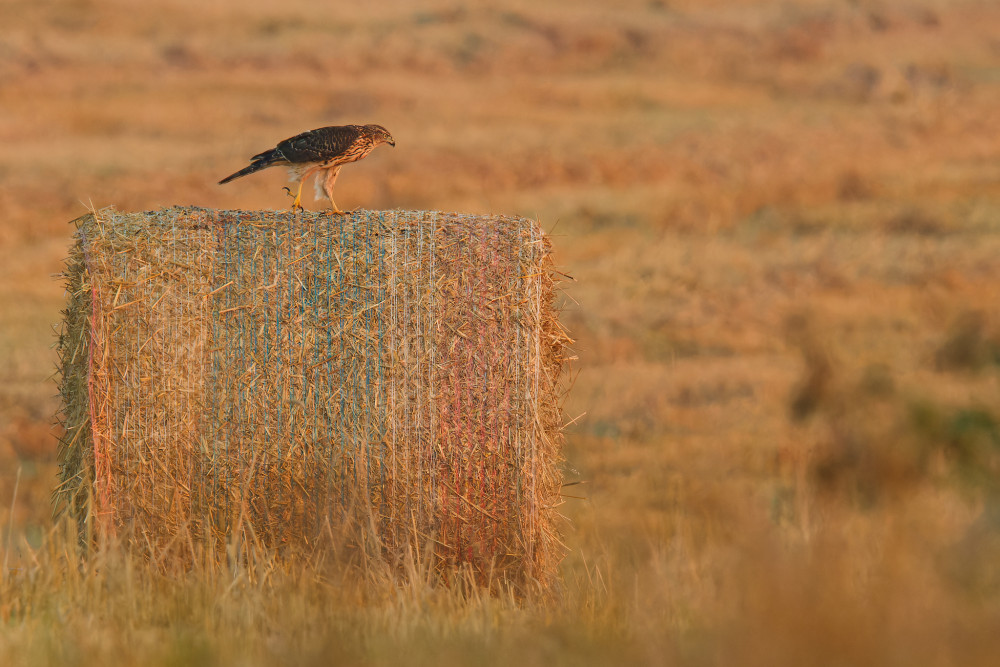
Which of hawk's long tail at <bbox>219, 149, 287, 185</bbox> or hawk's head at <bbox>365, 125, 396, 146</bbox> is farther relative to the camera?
hawk's head at <bbox>365, 125, 396, 146</bbox>

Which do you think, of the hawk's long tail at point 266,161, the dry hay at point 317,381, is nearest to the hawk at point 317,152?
the hawk's long tail at point 266,161

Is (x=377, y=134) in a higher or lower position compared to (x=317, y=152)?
higher

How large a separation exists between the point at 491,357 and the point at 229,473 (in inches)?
51.3

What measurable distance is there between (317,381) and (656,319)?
7565mm

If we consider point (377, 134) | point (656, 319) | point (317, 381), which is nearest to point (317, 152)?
point (377, 134)

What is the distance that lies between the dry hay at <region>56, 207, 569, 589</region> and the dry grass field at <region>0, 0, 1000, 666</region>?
45 cm

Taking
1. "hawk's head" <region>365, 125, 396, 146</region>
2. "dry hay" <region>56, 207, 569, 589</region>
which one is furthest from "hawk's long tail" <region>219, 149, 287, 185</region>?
"dry hay" <region>56, 207, 569, 589</region>

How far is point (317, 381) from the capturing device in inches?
211

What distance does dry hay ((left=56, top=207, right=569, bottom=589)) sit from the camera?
5.36m

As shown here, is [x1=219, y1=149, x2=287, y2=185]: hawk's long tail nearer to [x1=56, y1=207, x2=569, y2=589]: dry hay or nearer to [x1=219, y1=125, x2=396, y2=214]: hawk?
[x1=219, y1=125, x2=396, y2=214]: hawk

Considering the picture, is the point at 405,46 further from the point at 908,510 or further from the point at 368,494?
the point at 908,510

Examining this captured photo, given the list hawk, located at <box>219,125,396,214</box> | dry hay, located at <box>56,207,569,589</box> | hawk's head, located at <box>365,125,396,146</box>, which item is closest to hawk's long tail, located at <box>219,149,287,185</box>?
hawk, located at <box>219,125,396,214</box>

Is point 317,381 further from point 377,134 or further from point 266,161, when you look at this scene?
point 377,134

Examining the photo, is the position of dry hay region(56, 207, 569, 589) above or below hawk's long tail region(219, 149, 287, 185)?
below
